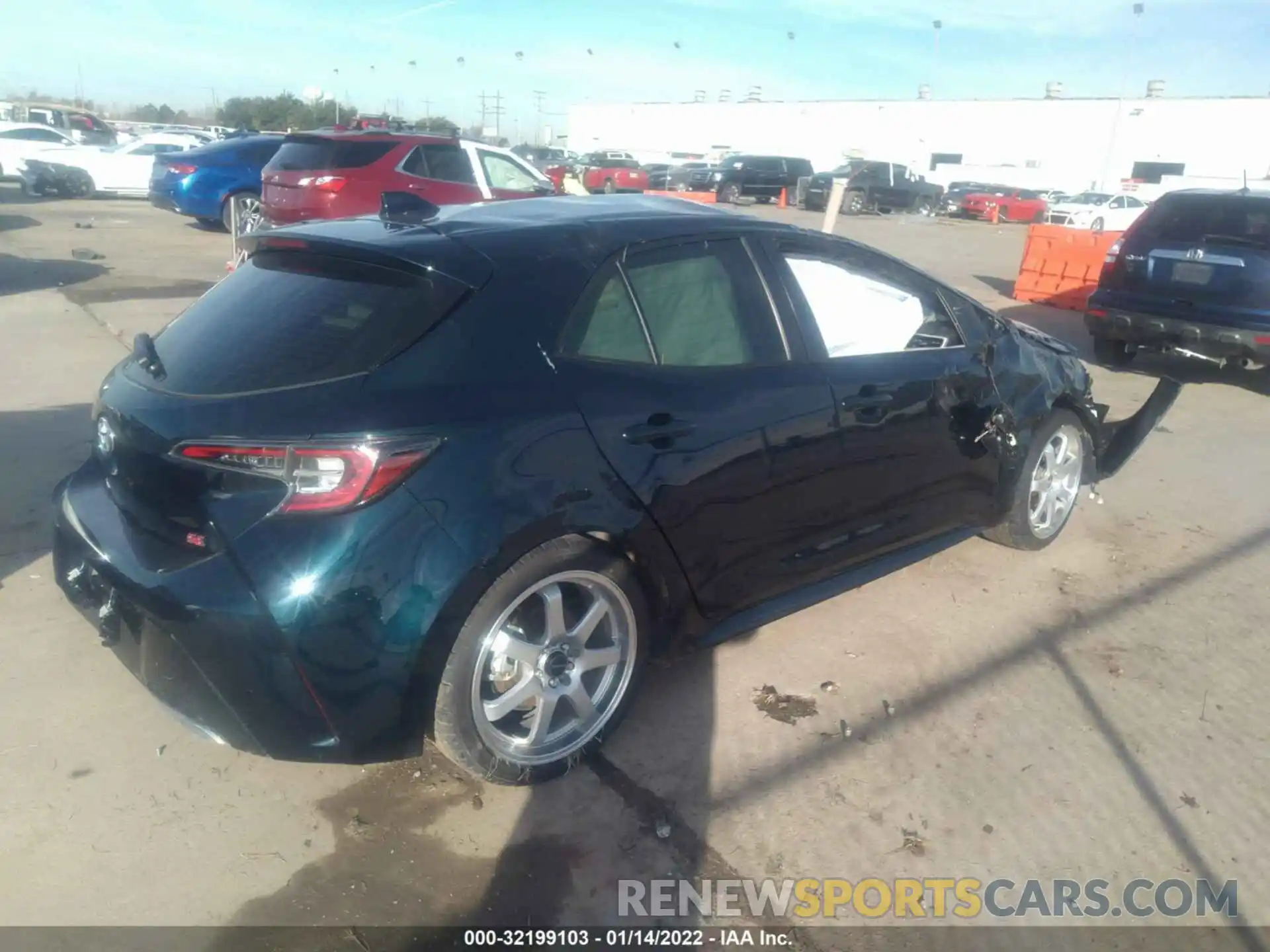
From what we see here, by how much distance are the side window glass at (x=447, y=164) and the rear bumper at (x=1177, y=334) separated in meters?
7.45

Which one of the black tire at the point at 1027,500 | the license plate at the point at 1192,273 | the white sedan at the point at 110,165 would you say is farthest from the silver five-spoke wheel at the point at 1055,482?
the white sedan at the point at 110,165

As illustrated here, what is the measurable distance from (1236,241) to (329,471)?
7.97m

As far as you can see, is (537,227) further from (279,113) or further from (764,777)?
(279,113)

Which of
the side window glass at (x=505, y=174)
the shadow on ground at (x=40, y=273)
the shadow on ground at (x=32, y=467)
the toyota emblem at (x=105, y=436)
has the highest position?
the toyota emblem at (x=105, y=436)

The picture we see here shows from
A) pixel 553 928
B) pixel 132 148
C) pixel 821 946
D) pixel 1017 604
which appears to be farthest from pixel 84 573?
pixel 132 148

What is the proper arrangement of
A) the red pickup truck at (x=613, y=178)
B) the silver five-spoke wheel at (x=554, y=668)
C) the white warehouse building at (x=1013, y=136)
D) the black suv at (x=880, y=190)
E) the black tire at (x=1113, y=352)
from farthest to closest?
the white warehouse building at (x=1013, y=136)
the black suv at (x=880, y=190)
the red pickup truck at (x=613, y=178)
the black tire at (x=1113, y=352)
the silver five-spoke wheel at (x=554, y=668)

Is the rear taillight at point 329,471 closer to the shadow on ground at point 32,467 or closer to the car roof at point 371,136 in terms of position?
the shadow on ground at point 32,467

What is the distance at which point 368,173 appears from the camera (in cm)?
1193

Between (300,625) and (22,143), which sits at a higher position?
(300,625)

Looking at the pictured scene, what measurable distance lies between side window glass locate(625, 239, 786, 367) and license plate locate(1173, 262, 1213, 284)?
627 centimetres

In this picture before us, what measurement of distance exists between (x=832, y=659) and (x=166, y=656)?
2376mm

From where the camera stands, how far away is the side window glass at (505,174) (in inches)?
501

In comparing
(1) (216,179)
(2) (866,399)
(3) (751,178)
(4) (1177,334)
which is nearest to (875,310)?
(2) (866,399)

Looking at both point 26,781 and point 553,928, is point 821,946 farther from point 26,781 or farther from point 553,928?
point 26,781
